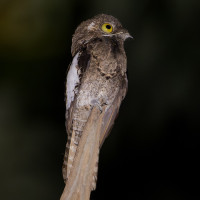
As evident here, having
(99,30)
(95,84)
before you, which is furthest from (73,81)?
(99,30)

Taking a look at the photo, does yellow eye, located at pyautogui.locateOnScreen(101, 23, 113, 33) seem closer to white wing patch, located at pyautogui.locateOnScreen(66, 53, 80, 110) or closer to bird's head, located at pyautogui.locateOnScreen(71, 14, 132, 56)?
bird's head, located at pyautogui.locateOnScreen(71, 14, 132, 56)

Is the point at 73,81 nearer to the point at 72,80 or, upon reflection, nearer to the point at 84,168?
the point at 72,80

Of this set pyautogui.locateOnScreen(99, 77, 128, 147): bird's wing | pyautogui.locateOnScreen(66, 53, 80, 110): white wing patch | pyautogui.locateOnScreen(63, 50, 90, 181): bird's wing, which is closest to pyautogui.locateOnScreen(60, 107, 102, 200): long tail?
pyautogui.locateOnScreen(99, 77, 128, 147): bird's wing

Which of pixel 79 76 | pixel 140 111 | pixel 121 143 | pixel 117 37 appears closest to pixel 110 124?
pixel 79 76

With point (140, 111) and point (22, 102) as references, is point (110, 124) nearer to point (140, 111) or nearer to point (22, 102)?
point (140, 111)

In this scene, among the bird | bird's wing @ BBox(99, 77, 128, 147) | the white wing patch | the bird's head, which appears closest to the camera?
bird's wing @ BBox(99, 77, 128, 147)
